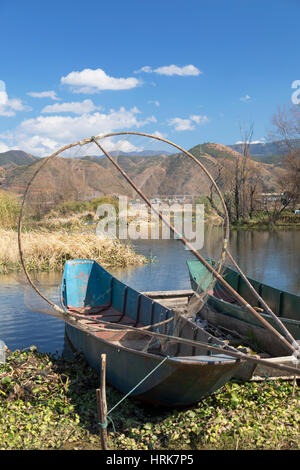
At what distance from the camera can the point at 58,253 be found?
17.3 meters

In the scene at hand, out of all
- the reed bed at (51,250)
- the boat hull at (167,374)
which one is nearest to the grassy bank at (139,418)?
the boat hull at (167,374)

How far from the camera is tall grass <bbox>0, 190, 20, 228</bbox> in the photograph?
22609 millimetres

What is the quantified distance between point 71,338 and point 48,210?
22.5 ft

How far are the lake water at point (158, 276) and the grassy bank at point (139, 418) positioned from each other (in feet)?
5.50

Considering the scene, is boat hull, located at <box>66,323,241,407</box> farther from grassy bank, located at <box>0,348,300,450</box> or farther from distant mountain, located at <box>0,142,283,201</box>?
distant mountain, located at <box>0,142,283,201</box>

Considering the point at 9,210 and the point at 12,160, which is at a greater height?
the point at 12,160

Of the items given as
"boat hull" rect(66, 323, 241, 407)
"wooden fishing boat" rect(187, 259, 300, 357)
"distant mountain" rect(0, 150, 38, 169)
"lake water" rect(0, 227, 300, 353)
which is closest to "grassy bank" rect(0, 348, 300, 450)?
"boat hull" rect(66, 323, 241, 407)

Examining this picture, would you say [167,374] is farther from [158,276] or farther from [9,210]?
[9,210]

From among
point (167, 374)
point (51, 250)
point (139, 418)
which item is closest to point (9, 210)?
point (51, 250)

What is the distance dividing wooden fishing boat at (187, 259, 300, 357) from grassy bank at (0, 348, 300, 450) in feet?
3.51

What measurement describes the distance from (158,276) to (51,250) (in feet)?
14.4

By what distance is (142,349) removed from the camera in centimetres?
680
